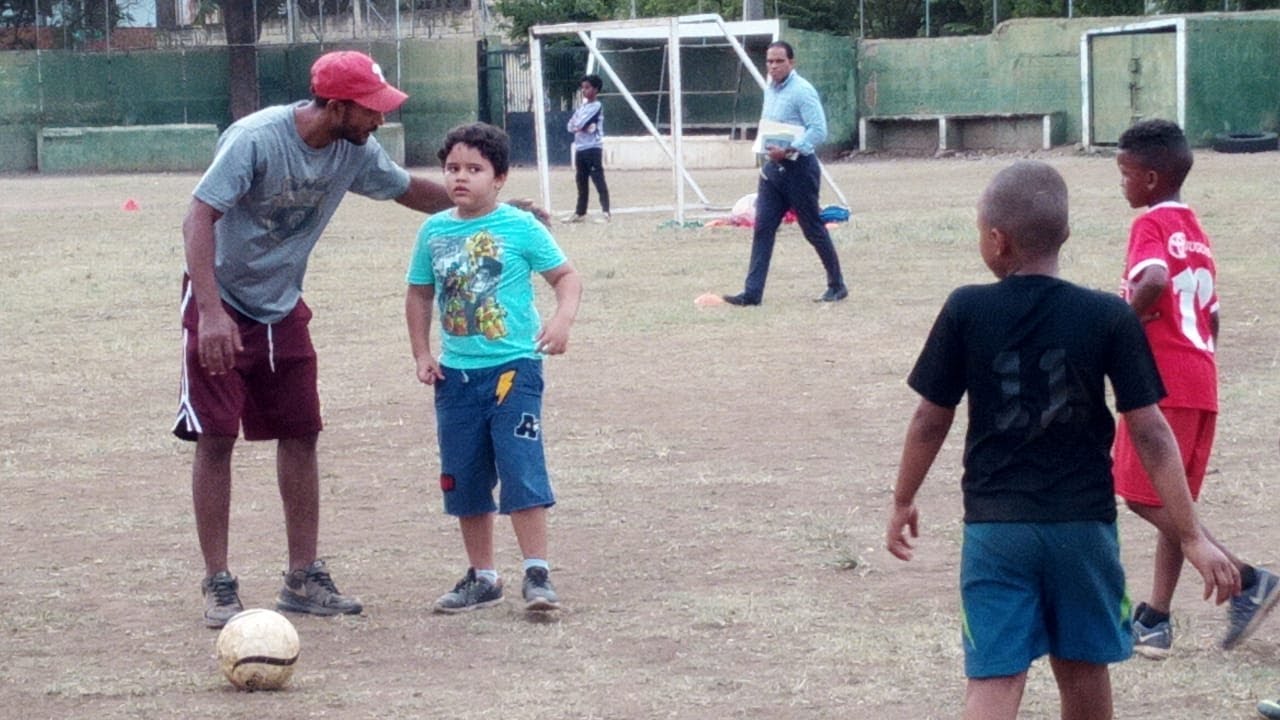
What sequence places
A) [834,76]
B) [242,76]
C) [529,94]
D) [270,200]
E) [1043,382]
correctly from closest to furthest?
1. [1043,382]
2. [270,200]
3. [834,76]
4. [242,76]
5. [529,94]

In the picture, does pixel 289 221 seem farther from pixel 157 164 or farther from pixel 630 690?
pixel 157 164

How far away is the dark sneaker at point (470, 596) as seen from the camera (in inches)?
220

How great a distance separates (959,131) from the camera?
129ft

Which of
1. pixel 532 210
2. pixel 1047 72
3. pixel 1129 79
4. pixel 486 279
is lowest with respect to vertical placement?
pixel 486 279

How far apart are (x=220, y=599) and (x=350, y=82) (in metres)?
1.63

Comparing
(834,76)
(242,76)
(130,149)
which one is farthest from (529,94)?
(130,149)

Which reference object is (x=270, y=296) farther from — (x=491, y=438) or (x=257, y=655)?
(x=257, y=655)

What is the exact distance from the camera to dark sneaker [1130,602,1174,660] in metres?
4.94

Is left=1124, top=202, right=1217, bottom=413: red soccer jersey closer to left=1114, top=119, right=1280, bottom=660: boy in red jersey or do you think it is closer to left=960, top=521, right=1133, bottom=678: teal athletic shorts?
left=1114, top=119, right=1280, bottom=660: boy in red jersey

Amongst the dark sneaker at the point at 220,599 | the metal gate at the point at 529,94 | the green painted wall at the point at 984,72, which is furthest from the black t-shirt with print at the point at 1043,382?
the metal gate at the point at 529,94

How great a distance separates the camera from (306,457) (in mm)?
5688

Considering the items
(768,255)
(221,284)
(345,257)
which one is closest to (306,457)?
(221,284)

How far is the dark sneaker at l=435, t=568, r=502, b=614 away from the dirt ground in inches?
2.1

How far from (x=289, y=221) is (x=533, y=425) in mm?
987
